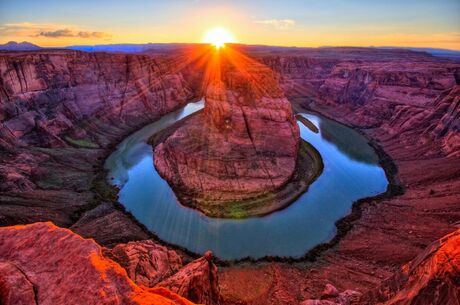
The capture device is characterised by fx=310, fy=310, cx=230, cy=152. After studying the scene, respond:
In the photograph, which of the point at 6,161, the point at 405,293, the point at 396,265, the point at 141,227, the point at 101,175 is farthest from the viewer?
the point at 101,175

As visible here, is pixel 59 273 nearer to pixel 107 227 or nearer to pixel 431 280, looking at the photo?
pixel 431 280

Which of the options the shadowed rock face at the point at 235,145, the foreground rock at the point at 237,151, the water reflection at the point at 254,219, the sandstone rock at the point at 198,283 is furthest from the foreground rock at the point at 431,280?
the shadowed rock face at the point at 235,145

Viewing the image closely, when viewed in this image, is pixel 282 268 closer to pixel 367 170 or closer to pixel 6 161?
pixel 367 170

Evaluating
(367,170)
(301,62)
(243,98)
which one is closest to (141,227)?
(243,98)

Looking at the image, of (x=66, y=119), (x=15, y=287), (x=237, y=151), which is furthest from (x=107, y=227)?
(x=66, y=119)

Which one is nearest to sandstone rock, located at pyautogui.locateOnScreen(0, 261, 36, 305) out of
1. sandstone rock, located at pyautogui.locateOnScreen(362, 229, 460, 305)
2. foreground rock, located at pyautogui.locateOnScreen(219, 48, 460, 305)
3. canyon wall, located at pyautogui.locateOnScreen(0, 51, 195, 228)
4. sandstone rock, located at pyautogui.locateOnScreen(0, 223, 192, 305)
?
sandstone rock, located at pyautogui.locateOnScreen(0, 223, 192, 305)

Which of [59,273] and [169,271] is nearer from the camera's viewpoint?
[59,273]
